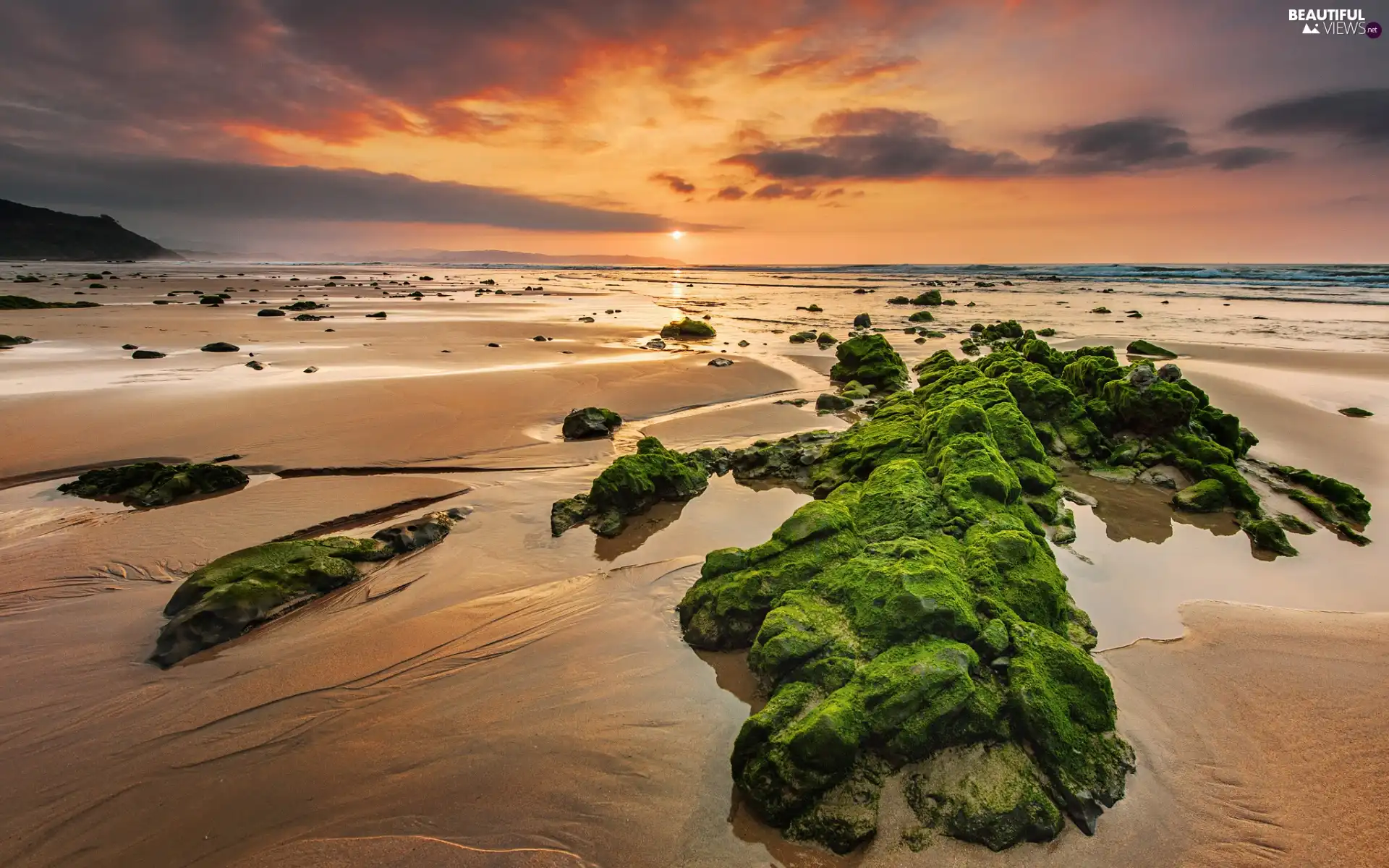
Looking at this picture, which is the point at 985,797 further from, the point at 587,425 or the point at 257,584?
the point at 587,425

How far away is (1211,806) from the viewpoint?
3266 mm

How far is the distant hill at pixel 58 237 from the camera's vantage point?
332ft

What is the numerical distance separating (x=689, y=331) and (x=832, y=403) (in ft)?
37.9

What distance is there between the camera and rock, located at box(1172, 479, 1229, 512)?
292 inches

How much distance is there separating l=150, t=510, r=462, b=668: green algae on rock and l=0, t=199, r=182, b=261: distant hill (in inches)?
5641

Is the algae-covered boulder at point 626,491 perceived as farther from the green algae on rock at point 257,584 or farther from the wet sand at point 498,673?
the green algae on rock at point 257,584

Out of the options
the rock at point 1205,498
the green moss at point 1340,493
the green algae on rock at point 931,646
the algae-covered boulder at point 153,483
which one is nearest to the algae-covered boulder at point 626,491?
the green algae on rock at point 931,646

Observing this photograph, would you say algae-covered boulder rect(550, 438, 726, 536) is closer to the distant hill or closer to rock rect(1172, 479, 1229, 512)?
rock rect(1172, 479, 1229, 512)

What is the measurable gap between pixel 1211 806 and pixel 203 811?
Answer: 5.71 m

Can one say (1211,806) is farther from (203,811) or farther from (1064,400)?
(1064,400)

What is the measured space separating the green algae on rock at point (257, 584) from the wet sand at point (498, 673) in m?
0.17

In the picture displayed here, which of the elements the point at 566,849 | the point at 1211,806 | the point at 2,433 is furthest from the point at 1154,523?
the point at 2,433

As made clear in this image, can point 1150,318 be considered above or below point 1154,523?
above

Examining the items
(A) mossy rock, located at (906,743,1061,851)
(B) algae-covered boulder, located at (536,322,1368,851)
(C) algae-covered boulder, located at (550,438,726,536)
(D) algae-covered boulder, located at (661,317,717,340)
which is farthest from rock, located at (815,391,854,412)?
(D) algae-covered boulder, located at (661,317,717,340)
